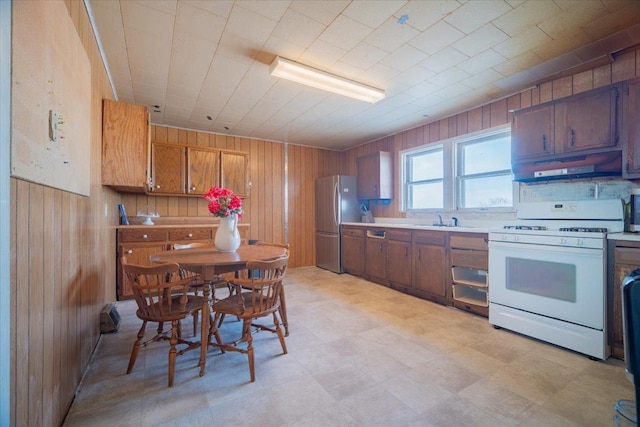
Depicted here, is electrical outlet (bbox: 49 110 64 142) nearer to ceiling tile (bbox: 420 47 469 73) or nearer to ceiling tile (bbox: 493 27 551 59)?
ceiling tile (bbox: 420 47 469 73)

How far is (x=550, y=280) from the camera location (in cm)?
234

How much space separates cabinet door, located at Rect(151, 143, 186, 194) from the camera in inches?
161

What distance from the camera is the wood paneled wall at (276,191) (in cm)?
464

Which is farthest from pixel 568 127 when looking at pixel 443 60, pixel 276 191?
pixel 276 191

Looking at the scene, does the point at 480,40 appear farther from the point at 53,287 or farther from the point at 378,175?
the point at 53,287

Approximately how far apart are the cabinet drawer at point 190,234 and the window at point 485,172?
12.5 feet

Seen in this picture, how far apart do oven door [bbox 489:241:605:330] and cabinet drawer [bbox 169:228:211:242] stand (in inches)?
148

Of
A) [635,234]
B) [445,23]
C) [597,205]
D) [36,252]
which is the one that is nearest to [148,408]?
[36,252]

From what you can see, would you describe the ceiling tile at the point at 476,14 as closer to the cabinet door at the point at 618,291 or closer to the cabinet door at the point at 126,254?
the cabinet door at the point at 618,291

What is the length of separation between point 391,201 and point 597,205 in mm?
2725

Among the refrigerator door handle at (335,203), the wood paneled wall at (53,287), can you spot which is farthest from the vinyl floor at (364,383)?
the refrigerator door handle at (335,203)

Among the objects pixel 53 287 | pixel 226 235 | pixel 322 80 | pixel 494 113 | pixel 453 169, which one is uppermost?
pixel 322 80

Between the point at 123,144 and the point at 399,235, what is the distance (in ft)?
11.7

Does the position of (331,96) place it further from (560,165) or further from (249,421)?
(249,421)
